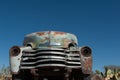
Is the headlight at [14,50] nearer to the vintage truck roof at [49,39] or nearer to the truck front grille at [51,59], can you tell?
the truck front grille at [51,59]

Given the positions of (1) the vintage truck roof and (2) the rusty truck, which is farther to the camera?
(1) the vintage truck roof

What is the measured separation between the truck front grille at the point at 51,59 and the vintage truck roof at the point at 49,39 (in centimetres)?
49

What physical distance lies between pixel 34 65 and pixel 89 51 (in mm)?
1649

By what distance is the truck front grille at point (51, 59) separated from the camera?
30.6 ft

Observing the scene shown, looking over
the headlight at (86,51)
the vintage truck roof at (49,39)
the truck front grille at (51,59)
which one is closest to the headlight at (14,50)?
the truck front grille at (51,59)

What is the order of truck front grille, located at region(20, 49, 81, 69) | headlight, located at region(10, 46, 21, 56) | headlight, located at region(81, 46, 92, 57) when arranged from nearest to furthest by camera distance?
1. truck front grille, located at region(20, 49, 81, 69)
2. headlight, located at region(81, 46, 92, 57)
3. headlight, located at region(10, 46, 21, 56)

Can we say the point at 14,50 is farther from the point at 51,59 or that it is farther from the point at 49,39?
the point at 51,59

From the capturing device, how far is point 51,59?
929cm

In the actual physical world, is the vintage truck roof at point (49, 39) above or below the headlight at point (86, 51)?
above

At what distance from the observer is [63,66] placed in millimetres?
9375

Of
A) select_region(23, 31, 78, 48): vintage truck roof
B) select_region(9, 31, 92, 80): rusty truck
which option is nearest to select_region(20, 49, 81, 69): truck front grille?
select_region(9, 31, 92, 80): rusty truck

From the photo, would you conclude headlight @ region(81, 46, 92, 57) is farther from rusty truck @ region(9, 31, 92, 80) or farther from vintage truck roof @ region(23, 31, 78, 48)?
vintage truck roof @ region(23, 31, 78, 48)

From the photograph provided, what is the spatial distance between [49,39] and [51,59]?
3.47 ft

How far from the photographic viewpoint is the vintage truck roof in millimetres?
10113
